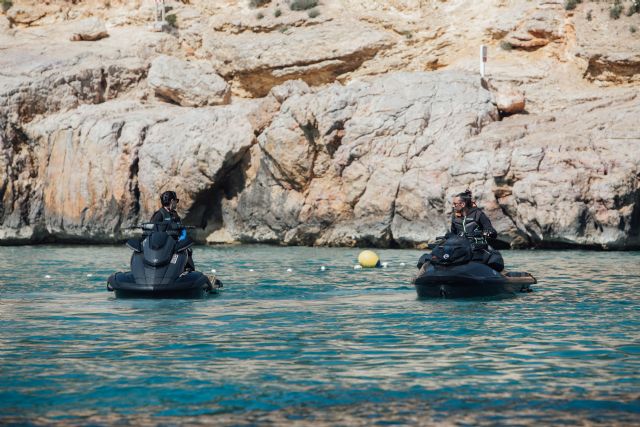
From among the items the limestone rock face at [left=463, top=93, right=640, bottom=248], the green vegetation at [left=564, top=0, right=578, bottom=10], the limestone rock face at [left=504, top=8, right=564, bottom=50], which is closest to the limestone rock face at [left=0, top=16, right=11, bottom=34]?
the limestone rock face at [left=504, top=8, right=564, bottom=50]

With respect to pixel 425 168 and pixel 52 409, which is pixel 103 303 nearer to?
pixel 52 409

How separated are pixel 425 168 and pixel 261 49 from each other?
36.9 ft

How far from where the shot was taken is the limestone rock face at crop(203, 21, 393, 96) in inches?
1606

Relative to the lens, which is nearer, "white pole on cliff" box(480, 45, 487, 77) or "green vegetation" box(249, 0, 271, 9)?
"white pole on cliff" box(480, 45, 487, 77)

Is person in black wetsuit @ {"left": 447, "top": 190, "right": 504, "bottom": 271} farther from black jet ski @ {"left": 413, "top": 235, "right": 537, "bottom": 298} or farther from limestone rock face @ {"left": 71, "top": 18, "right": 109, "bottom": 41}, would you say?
limestone rock face @ {"left": 71, "top": 18, "right": 109, "bottom": 41}

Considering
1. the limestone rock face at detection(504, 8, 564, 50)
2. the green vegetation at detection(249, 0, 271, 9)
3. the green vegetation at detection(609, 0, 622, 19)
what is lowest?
the limestone rock face at detection(504, 8, 564, 50)

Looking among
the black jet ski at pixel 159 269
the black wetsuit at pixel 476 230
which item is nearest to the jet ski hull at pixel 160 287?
the black jet ski at pixel 159 269

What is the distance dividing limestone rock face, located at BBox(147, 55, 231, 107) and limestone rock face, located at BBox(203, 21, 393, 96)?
3.72 ft

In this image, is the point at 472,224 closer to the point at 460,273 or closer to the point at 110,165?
the point at 460,273

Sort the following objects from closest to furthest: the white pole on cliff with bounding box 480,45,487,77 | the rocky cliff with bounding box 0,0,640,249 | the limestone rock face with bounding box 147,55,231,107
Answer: the rocky cliff with bounding box 0,0,640,249 → the white pole on cliff with bounding box 480,45,487,77 → the limestone rock face with bounding box 147,55,231,107

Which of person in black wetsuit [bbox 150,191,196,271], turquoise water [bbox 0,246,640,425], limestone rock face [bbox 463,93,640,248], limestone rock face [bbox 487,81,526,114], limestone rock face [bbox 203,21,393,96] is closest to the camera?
turquoise water [bbox 0,246,640,425]

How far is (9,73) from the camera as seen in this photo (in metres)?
41.1

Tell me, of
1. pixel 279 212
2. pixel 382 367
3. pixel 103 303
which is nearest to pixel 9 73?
pixel 279 212

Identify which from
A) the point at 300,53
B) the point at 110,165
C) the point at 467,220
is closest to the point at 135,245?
the point at 467,220
